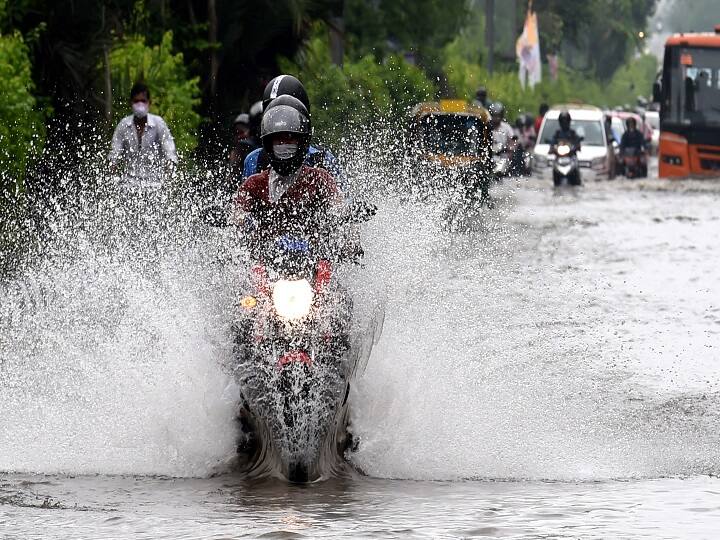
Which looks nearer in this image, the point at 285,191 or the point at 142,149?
the point at 285,191

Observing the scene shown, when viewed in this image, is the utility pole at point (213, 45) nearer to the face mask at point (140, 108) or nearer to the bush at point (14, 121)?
the bush at point (14, 121)

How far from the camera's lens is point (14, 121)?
48.0ft

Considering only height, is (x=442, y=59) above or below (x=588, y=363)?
above

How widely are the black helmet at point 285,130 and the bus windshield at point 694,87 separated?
33.8m

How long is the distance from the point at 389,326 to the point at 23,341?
7.98ft

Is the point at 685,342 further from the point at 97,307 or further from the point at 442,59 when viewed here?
the point at 442,59

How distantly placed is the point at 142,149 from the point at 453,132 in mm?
15037

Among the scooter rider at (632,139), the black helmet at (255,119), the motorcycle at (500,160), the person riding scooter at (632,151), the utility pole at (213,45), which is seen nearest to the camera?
the black helmet at (255,119)

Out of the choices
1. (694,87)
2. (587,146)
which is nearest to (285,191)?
(694,87)

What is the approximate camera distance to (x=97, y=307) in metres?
11.4

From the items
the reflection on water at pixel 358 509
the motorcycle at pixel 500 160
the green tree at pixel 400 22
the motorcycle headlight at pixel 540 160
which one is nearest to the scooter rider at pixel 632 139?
the green tree at pixel 400 22

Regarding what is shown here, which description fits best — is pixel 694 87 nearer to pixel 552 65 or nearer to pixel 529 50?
pixel 529 50

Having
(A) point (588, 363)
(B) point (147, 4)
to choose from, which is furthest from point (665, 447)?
(B) point (147, 4)

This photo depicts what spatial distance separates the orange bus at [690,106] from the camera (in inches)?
1607
